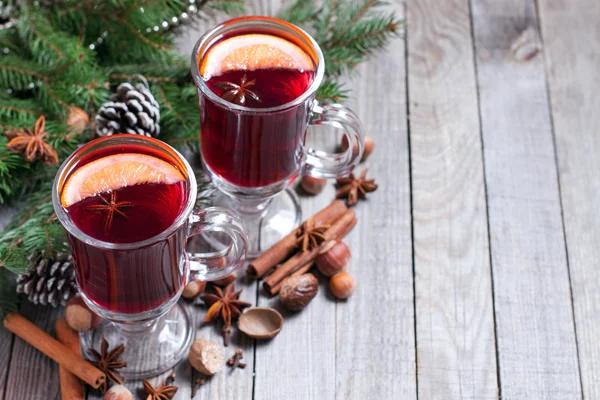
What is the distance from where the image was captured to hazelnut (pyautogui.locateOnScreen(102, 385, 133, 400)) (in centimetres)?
126

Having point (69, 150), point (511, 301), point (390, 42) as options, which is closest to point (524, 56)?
point (390, 42)

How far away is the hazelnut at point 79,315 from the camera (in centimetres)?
131

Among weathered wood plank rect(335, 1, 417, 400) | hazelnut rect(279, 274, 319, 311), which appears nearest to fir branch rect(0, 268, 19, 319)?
hazelnut rect(279, 274, 319, 311)

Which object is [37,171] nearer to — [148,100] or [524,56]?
[148,100]

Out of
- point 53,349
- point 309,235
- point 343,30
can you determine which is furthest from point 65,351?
point 343,30

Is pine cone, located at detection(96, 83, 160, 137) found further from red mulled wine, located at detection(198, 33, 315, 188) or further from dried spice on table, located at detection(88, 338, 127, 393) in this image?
dried spice on table, located at detection(88, 338, 127, 393)

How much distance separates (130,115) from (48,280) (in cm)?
32

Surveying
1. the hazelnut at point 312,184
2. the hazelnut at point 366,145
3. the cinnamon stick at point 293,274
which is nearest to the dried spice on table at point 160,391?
the cinnamon stick at point 293,274

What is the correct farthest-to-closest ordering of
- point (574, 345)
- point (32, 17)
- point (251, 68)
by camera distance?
point (32, 17) < point (574, 345) < point (251, 68)

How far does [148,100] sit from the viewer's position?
55.6 inches

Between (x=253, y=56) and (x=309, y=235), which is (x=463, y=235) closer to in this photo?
(x=309, y=235)

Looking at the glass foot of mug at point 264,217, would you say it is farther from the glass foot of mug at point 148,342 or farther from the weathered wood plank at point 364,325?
the glass foot of mug at point 148,342

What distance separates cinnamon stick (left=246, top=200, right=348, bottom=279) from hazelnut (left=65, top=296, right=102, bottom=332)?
292mm

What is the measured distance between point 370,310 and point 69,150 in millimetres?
626
